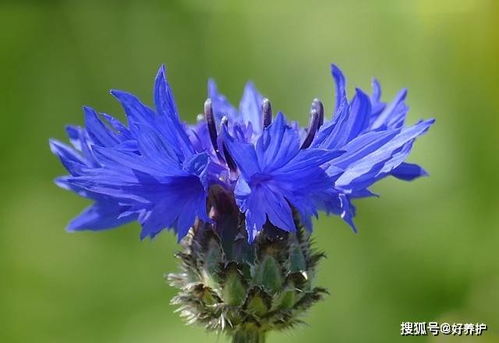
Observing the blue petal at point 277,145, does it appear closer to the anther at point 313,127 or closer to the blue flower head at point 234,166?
the blue flower head at point 234,166

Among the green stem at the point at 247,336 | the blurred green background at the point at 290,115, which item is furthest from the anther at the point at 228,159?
the blurred green background at the point at 290,115

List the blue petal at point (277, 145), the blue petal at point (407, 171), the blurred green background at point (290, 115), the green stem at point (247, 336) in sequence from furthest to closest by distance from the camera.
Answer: the blurred green background at point (290, 115)
the blue petal at point (407, 171)
the green stem at point (247, 336)
the blue petal at point (277, 145)

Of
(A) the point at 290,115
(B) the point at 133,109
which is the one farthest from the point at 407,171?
(A) the point at 290,115

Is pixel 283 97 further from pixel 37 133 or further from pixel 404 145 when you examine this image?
pixel 404 145

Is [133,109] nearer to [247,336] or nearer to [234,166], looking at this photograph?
[234,166]

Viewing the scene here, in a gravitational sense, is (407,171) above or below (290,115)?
below

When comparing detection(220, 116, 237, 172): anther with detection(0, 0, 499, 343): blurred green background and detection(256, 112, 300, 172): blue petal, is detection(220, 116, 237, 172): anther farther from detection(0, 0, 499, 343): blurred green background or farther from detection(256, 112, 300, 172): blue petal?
detection(0, 0, 499, 343): blurred green background

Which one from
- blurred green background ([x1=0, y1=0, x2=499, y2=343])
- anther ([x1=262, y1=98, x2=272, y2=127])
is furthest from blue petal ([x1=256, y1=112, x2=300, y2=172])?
blurred green background ([x1=0, y1=0, x2=499, y2=343])
